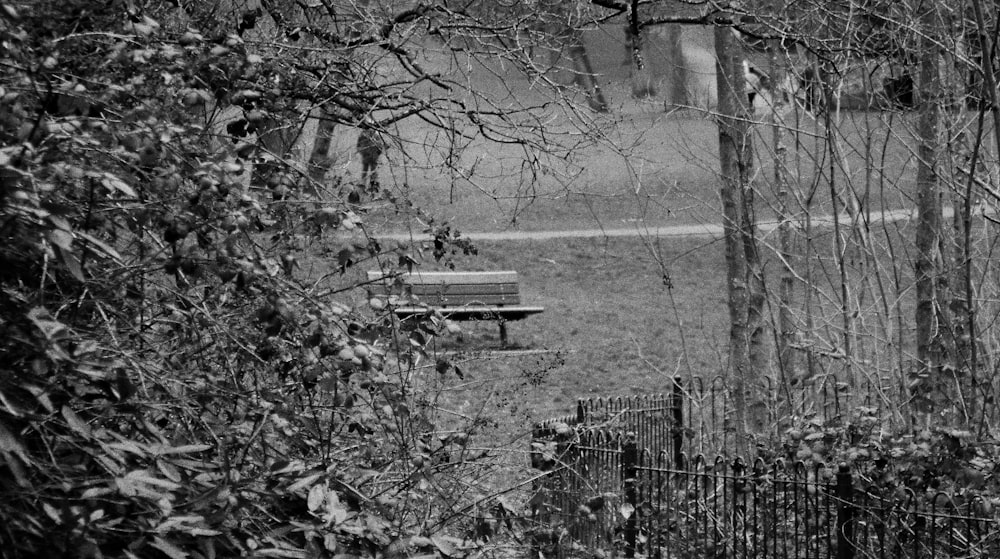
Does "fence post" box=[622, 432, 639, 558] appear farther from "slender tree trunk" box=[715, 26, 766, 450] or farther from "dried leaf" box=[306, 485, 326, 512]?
"slender tree trunk" box=[715, 26, 766, 450]

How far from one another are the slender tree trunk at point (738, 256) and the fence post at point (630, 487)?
331cm

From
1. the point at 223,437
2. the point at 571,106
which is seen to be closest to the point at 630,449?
the point at 571,106

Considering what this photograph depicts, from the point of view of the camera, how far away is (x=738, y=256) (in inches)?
381

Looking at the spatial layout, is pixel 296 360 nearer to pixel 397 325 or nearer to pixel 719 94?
pixel 397 325

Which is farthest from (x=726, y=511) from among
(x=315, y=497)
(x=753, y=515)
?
(x=315, y=497)

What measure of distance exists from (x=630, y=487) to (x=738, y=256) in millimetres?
4488

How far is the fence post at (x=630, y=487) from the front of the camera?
556 centimetres

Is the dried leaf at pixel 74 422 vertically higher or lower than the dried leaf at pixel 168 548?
higher

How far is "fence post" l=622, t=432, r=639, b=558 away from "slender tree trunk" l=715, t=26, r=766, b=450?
3.31 metres

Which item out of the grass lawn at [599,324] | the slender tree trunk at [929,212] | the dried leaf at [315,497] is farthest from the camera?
→ the grass lawn at [599,324]

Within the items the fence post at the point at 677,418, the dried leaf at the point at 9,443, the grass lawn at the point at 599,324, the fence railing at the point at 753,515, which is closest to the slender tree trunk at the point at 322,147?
the grass lawn at the point at 599,324

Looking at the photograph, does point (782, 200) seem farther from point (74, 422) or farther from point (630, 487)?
point (74, 422)

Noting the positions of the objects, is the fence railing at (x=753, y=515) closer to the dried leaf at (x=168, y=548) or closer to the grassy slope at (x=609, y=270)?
the grassy slope at (x=609, y=270)

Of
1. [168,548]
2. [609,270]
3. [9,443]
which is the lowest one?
[609,270]
